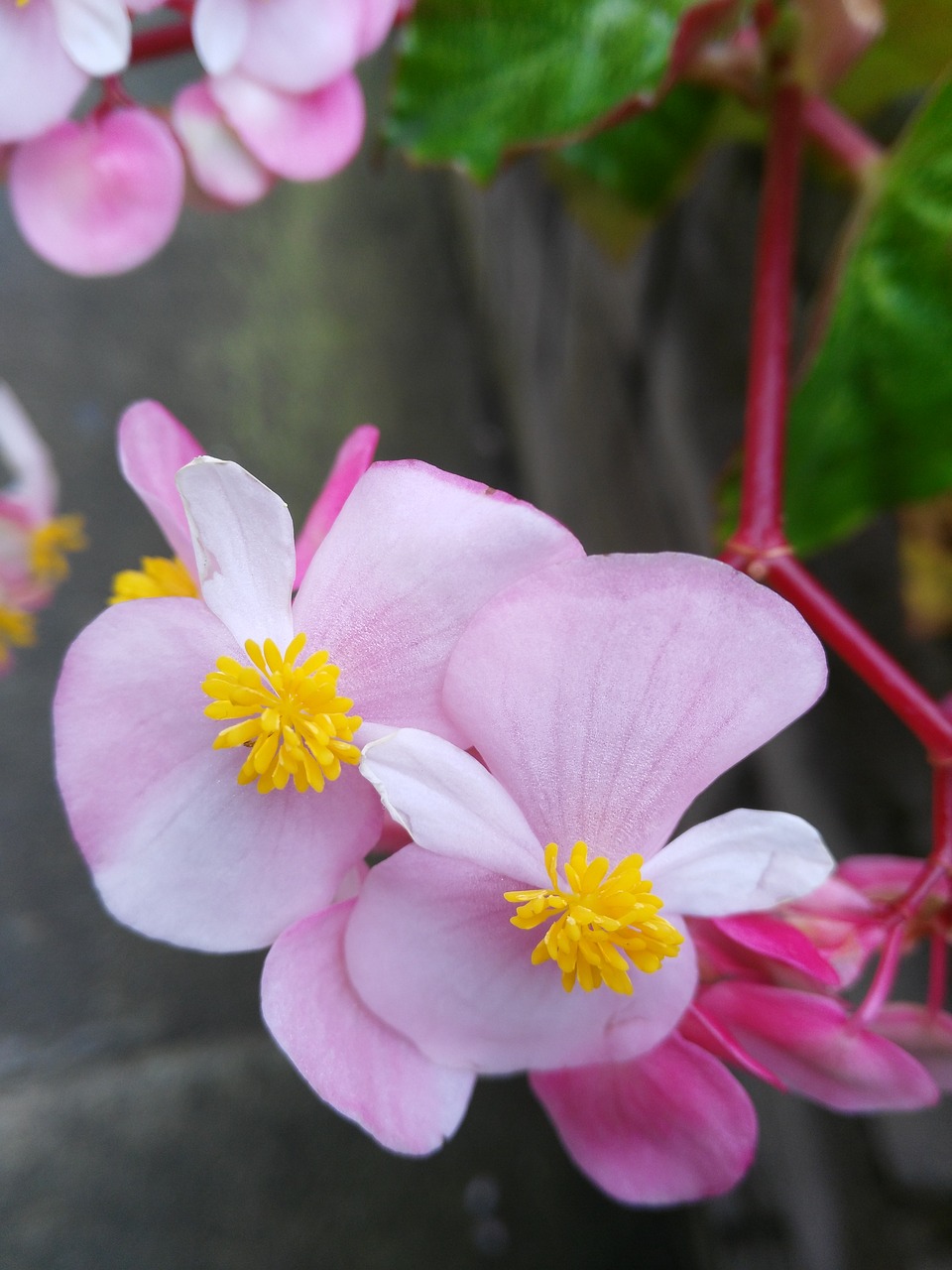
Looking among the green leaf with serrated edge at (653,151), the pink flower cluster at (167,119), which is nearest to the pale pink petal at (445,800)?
the pink flower cluster at (167,119)


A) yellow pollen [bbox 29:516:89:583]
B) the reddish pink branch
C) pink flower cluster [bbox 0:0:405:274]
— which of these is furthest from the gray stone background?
yellow pollen [bbox 29:516:89:583]

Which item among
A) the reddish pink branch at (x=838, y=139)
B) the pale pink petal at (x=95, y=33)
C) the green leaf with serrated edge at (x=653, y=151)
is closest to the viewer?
the pale pink petal at (x=95, y=33)

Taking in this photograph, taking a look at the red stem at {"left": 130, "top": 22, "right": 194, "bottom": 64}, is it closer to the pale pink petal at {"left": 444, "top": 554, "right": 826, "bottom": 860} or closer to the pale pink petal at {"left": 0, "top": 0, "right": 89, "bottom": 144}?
the pale pink petal at {"left": 0, "top": 0, "right": 89, "bottom": 144}

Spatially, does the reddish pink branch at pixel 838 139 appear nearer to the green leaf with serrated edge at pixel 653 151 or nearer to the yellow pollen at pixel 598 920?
the green leaf with serrated edge at pixel 653 151

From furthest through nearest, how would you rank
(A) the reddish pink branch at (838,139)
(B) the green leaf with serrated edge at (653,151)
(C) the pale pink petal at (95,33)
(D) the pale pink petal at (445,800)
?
1. (B) the green leaf with serrated edge at (653,151)
2. (A) the reddish pink branch at (838,139)
3. (C) the pale pink petal at (95,33)
4. (D) the pale pink petal at (445,800)

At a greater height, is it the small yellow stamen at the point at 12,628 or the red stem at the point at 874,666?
the red stem at the point at 874,666

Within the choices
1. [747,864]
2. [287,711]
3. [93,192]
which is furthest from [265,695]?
[93,192]
